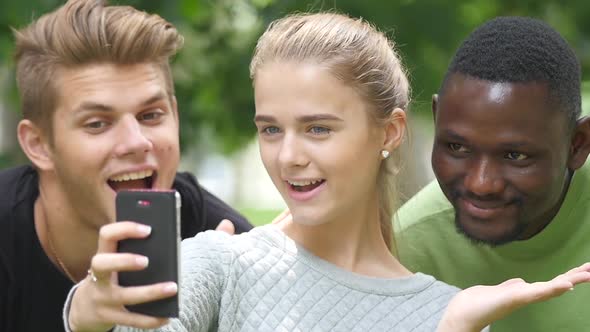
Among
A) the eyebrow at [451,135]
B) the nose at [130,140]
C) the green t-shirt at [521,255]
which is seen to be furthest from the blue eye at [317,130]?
the nose at [130,140]

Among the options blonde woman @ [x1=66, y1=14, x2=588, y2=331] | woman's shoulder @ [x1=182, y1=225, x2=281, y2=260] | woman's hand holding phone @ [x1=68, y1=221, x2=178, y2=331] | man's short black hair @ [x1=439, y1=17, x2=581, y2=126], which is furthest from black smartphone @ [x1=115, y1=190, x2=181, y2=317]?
man's short black hair @ [x1=439, y1=17, x2=581, y2=126]

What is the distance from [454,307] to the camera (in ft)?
9.82

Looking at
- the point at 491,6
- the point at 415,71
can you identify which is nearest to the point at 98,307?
the point at 415,71

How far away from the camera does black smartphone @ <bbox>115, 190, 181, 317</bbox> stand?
2.63 m

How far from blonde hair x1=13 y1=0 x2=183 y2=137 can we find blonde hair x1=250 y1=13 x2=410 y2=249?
814 millimetres

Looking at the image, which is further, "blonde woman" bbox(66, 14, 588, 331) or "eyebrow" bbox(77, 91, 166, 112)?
"eyebrow" bbox(77, 91, 166, 112)

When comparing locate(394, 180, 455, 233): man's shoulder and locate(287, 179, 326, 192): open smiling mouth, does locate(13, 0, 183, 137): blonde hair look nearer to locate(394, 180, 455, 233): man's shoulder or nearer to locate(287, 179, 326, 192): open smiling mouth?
locate(394, 180, 455, 233): man's shoulder

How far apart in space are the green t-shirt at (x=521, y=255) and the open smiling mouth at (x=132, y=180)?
0.91m

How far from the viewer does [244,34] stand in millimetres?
7121

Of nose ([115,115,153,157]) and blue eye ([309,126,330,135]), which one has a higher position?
nose ([115,115,153,157])

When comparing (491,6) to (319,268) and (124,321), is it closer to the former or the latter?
(319,268)

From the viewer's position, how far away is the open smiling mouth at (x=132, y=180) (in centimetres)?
407

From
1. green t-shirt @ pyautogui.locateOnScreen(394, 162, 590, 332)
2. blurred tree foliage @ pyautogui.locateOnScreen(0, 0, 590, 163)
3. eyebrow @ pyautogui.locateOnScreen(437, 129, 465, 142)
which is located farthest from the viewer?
blurred tree foliage @ pyautogui.locateOnScreen(0, 0, 590, 163)

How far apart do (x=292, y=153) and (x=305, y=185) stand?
115 mm
